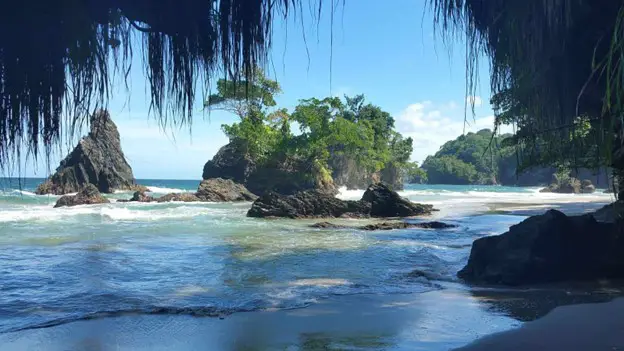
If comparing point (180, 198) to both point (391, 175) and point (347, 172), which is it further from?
point (391, 175)

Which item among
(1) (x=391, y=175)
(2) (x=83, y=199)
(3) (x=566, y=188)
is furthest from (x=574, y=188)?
(2) (x=83, y=199)

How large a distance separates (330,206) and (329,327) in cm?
1654

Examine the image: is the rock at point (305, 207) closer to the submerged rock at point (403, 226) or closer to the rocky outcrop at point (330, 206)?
the rocky outcrop at point (330, 206)

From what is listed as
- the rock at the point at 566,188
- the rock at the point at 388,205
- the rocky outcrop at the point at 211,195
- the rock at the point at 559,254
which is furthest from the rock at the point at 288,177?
the rock at the point at 559,254

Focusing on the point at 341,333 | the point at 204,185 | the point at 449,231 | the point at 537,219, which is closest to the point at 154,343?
the point at 341,333

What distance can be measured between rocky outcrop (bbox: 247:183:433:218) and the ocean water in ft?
15.5

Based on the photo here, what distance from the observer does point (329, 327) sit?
4.64m

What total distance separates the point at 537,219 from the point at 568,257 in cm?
64

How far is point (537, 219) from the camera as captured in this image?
6.96 metres

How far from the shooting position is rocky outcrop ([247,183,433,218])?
20531 mm

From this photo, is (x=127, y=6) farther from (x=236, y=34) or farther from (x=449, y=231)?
(x=449, y=231)

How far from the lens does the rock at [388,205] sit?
21231mm

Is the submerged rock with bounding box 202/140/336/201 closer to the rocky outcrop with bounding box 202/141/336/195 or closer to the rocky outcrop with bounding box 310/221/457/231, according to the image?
the rocky outcrop with bounding box 202/141/336/195

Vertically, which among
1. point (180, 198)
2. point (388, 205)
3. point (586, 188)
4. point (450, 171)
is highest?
point (450, 171)
